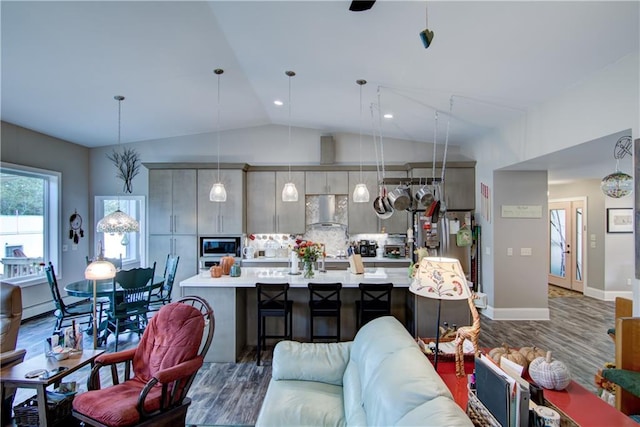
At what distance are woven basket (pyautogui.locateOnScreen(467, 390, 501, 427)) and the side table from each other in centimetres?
252

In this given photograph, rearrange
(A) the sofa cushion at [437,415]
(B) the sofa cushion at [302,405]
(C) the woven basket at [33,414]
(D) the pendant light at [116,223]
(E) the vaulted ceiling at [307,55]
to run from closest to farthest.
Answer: (A) the sofa cushion at [437,415] < (B) the sofa cushion at [302,405] < (C) the woven basket at [33,414] < (E) the vaulted ceiling at [307,55] < (D) the pendant light at [116,223]

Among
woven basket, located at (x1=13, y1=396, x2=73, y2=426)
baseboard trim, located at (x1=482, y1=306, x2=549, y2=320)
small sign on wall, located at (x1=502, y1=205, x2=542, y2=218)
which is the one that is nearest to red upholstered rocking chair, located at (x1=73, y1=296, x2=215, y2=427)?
woven basket, located at (x1=13, y1=396, x2=73, y2=426)

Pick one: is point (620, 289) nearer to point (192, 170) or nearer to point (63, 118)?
point (192, 170)

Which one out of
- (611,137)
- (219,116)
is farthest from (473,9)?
(219,116)

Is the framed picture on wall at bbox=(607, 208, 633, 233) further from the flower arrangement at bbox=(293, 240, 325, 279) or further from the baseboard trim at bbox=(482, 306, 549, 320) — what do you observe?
the flower arrangement at bbox=(293, 240, 325, 279)

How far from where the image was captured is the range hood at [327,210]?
620 cm

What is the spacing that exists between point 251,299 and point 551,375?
317cm

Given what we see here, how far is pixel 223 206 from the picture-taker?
19.5ft

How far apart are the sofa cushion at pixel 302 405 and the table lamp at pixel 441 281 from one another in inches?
32.4

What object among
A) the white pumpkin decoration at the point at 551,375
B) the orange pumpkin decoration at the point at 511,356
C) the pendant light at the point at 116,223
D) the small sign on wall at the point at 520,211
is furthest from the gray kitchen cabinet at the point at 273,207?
the white pumpkin decoration at the point at 551,375

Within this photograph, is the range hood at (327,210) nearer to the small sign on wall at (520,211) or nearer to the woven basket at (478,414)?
the small sign on wall at (520,211)

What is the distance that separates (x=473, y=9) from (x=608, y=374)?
2770 millimetres

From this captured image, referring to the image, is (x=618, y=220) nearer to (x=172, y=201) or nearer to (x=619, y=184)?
(x=619, y=184)

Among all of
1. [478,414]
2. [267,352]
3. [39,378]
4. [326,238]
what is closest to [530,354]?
[478,414]
